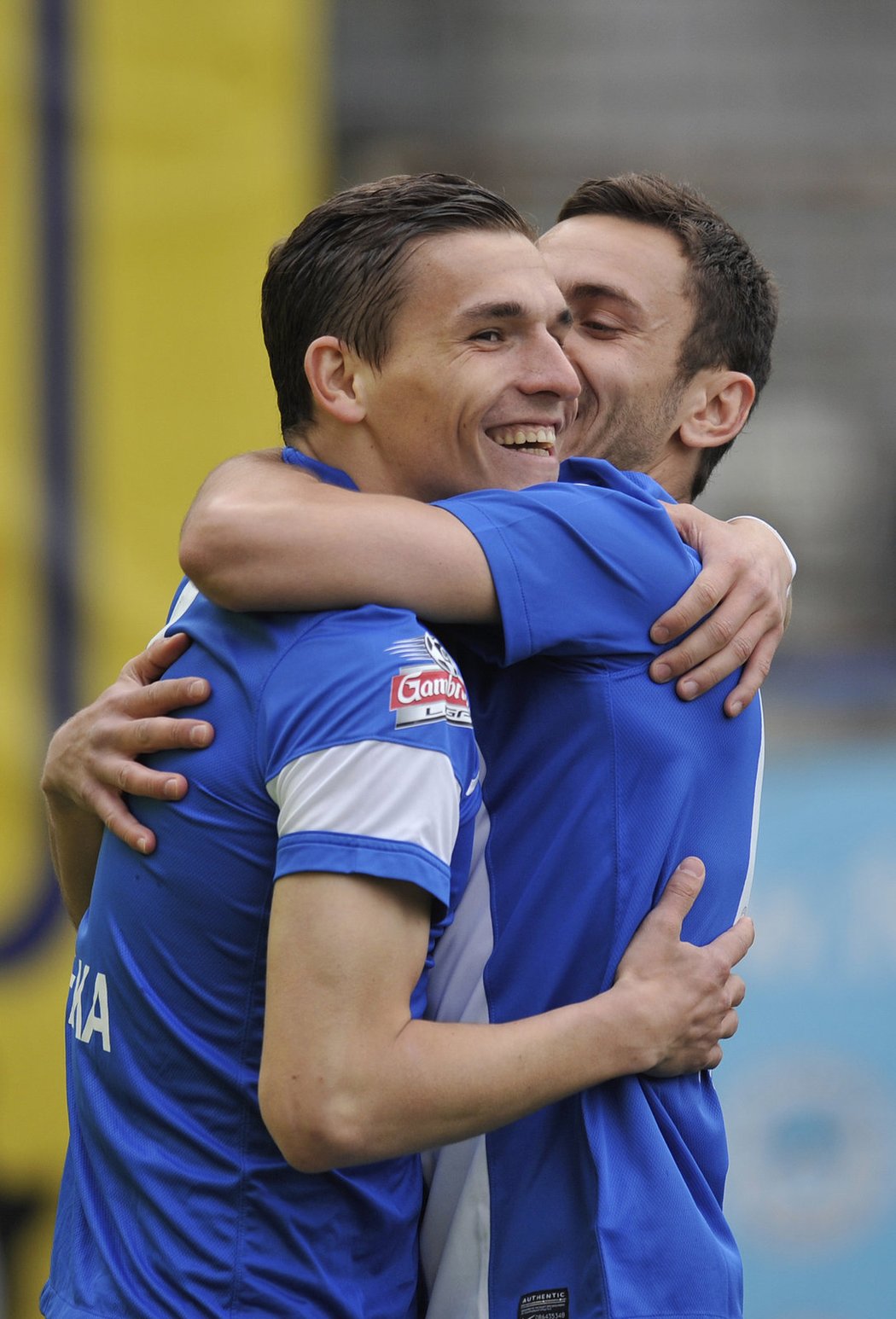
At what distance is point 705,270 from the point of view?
8.01ft

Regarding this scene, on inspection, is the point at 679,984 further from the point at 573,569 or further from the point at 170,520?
the point at 170,520

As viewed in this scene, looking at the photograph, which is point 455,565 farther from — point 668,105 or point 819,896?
point 668,105

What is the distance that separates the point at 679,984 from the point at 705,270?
1.21m

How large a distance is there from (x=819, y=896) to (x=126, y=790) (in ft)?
9.90

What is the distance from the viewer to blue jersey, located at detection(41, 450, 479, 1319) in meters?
1.56

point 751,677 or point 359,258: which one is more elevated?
point 359,258

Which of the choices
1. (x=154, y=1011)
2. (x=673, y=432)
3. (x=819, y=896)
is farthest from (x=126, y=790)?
(x=819, y=896)

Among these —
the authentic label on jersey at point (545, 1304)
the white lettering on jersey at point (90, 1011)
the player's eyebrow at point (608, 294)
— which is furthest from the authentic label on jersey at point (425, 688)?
the player's eyebrow at point (608, 294)

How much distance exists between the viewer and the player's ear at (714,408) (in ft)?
8.00

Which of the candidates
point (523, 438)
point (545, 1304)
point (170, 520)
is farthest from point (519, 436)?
point (170, 520)

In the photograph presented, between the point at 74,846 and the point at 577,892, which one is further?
the point at 74,846

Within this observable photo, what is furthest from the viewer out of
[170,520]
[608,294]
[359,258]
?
[170,520]

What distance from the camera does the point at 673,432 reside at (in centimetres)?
244

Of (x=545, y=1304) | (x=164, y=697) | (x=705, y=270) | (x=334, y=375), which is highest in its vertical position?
(x=705, y=270)
